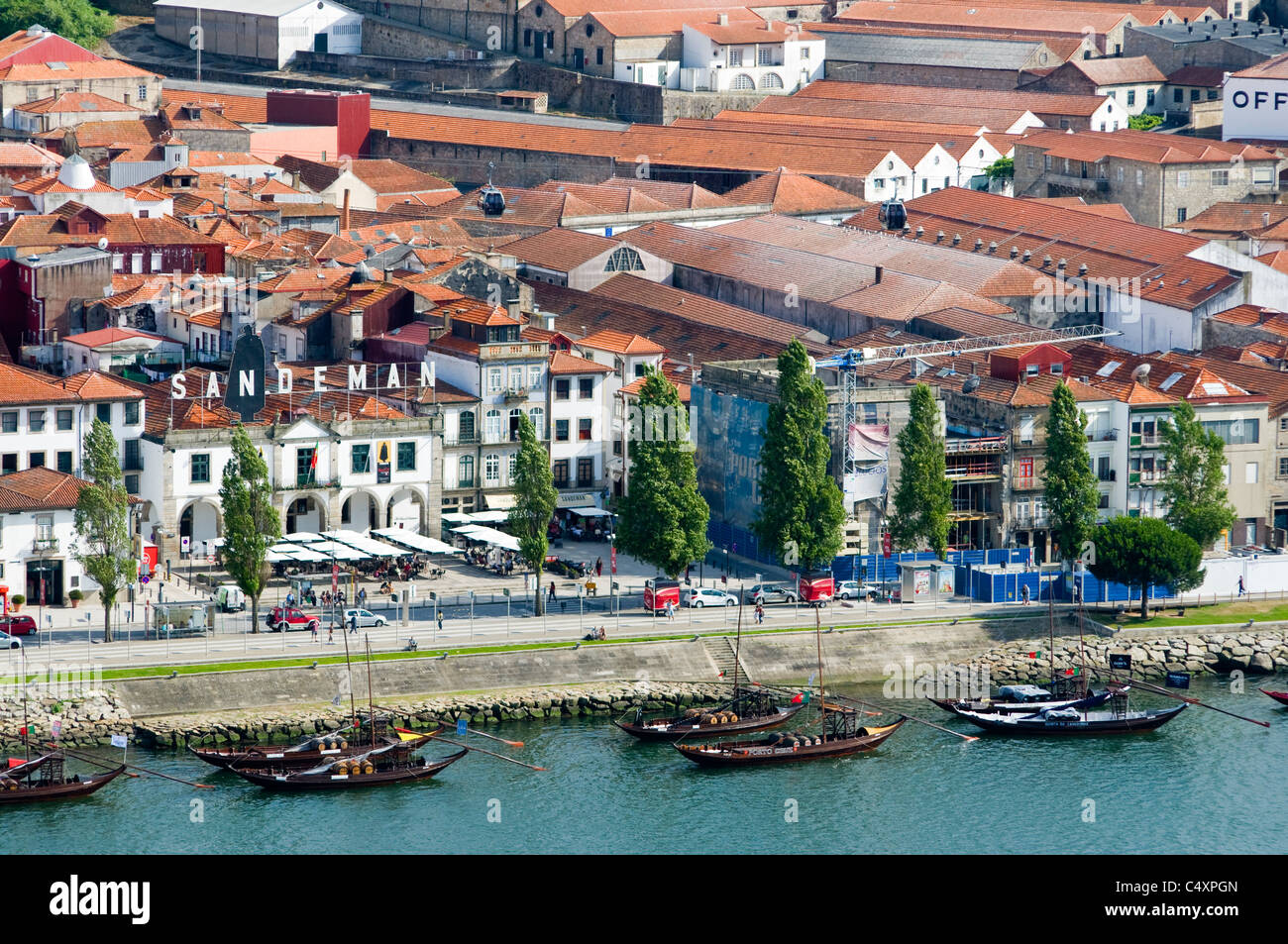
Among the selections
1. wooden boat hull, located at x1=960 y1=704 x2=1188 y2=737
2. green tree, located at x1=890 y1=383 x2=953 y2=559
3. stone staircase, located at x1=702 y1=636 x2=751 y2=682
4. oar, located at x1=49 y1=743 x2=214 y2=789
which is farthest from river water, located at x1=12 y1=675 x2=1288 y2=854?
green tree, located at x1=890 y1=383 x2=953 y2=559

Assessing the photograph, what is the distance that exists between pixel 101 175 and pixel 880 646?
78384 millimetres

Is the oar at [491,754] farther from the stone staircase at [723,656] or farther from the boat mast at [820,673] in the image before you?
the stone staircase at [723,656]

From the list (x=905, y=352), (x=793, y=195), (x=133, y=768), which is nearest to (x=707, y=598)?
(x=905, y=352)

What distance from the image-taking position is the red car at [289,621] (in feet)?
326

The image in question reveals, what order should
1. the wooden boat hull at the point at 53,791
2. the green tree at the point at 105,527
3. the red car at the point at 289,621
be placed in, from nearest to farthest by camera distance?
the wooden boat hull at the point at 53,791
the green tree at the point at 105,527
the red car at the point at 289,621

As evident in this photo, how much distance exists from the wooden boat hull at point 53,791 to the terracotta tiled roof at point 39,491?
53.6 ft

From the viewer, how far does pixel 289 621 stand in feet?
328

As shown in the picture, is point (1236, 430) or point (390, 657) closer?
point (390, 657)

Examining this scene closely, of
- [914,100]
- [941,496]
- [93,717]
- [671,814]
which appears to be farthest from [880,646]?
[914,100]

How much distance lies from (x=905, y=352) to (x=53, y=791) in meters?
51.9

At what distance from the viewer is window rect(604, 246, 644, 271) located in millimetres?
144750

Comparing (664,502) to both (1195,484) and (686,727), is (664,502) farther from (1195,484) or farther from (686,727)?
(1195,484)

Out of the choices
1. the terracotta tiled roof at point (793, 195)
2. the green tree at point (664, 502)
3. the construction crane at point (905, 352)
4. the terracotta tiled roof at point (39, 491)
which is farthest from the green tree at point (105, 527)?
the terracotta tiled roof at point (793, 195)

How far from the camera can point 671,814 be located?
286 feet
